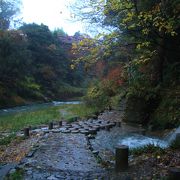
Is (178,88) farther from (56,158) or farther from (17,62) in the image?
(17,62)

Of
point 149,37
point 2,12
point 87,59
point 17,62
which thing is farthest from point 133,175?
point 2,12

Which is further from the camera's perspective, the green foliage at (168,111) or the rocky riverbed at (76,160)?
the green foliage at (168,111)

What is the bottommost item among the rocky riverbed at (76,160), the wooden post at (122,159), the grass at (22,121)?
the grass at (22,121)

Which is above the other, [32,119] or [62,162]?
[62,162]

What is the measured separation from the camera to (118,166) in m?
6.71

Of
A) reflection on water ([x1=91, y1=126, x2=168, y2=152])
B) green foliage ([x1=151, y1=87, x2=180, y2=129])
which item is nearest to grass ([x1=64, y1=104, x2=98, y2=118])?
green foliage ([x1=151, y1=87, x2=180, y2=129])

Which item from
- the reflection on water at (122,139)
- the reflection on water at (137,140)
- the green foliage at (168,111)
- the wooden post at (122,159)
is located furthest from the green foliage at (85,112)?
the wooden post at (122,159)

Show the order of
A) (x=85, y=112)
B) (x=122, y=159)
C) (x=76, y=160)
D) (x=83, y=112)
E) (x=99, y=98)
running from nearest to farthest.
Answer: (x=122, y=159) → (x=76, y=160) → (x=85, y=112) → (x=83, y=112) → (x=99, y=98)

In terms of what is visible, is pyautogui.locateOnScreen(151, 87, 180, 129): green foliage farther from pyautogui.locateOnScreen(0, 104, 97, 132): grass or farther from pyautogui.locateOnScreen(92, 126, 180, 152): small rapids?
pyautogui.locateOnScreen(0, 104, 97, 132): grass

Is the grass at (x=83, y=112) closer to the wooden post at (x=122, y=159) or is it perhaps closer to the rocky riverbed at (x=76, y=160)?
the rocky riverbed at (x=76, y=160)

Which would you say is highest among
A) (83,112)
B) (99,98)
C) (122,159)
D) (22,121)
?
(99,98)

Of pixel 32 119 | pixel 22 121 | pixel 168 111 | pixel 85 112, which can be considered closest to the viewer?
pixel 168 111

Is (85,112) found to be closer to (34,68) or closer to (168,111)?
(168,111)

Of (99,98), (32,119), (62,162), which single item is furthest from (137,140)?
(99,98)
